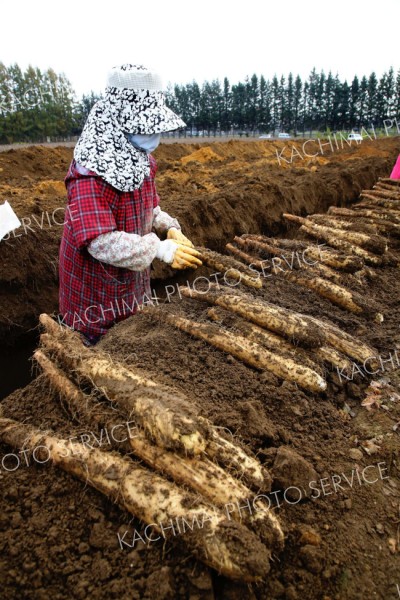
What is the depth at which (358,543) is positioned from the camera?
135 cm

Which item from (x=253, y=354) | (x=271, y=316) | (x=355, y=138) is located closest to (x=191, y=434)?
(x=253, y=354)

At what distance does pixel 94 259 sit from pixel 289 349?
131cm

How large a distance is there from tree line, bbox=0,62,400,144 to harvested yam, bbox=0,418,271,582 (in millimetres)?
25747

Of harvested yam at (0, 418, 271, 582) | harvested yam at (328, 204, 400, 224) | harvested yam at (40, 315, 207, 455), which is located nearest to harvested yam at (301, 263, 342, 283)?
harvested yam at (328, 204, 400, 224)

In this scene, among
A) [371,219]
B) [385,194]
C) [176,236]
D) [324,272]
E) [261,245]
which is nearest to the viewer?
[176,236]

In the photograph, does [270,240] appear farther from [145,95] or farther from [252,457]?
[252,457]

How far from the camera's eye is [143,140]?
230cm

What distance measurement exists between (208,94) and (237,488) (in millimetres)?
47517

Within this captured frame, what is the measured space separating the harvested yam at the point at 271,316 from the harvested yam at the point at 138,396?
2.53ft

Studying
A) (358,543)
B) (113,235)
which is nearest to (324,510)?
(358,543)

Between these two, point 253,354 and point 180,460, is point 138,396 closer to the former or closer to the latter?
point 180,460

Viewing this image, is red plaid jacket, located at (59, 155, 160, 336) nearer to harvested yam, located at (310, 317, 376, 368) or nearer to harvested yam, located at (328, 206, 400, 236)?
harvested yam, located at (310, 317, 376, 368)

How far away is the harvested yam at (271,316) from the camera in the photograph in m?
2.09

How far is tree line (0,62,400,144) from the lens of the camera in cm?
2744
